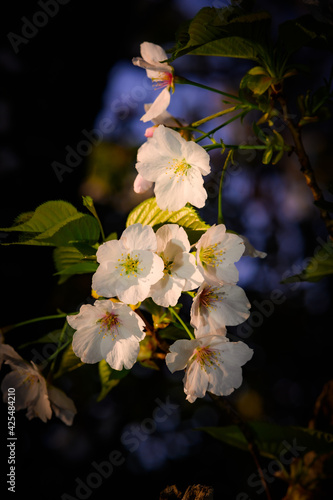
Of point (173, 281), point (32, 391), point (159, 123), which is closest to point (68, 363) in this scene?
point (32, 391)

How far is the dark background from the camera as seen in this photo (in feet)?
3.70

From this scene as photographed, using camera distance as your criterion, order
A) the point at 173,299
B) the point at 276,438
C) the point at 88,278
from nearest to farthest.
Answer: the point at 173,299, the point at 276,438, the point at 88,278

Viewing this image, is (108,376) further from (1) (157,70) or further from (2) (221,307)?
(1) (157,70)

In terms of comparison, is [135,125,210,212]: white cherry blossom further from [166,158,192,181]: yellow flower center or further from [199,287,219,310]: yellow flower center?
[199,287,219,310]: yellow flower center

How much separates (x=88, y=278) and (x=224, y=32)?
3.18 feet

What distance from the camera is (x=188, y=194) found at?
22.1 inches

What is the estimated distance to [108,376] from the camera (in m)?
0.65

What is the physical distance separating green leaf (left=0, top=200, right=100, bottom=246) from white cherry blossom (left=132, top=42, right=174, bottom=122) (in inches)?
6.9

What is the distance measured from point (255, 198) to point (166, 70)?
5.21ft

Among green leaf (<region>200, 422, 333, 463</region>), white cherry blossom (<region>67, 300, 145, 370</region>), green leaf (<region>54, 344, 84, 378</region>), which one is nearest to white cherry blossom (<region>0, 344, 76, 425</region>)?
green leaf (<region>54, 344, 84, 378</region>)

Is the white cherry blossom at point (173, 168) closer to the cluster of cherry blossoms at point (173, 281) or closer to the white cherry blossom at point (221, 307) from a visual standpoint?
the cluster of cherry blossoms at point (173, 281)

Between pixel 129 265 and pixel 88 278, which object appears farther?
pixel 88 278

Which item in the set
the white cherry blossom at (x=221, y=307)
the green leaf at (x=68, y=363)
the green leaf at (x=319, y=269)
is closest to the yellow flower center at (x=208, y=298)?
the white cherry blossom at (x=221, y=307)

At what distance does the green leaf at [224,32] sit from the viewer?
1.67ft
